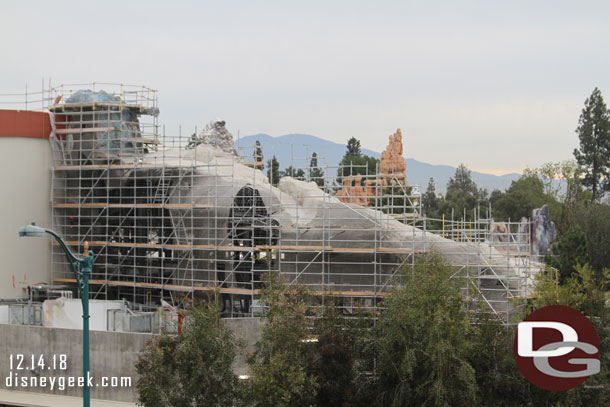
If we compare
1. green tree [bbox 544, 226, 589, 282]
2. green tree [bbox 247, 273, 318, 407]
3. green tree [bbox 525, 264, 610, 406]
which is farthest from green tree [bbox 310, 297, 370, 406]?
green tree [bbox 544, 226, 589, 282]

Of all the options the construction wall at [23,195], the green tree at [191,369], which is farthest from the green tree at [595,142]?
the green tree at [191,369]

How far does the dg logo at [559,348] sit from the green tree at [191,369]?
27.7 ft

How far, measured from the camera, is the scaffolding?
1245 inches

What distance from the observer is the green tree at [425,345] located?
23.5m

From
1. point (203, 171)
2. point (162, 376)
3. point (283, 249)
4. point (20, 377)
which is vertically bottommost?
point (20, 377)

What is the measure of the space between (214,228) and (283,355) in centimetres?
1407

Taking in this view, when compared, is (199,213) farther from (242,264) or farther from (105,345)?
(105,345)

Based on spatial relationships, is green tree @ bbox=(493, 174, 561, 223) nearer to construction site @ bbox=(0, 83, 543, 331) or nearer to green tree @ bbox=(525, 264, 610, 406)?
construction site @ bbox=(0, 83, 543, 331)

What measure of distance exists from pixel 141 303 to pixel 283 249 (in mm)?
9853

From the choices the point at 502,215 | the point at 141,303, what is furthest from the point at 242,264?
the point at 502,215

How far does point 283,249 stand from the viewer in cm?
3291

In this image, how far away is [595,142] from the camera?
81.4m

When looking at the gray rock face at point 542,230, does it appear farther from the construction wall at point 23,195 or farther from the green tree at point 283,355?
the green tree at point 283,355

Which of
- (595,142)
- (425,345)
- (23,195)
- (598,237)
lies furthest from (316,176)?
(595,142)
